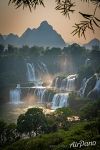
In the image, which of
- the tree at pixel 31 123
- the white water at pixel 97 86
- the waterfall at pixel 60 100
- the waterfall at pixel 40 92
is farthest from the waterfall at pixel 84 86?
the tree at pixel 31 123

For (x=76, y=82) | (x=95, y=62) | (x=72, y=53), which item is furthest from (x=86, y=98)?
(x=72, y=53)

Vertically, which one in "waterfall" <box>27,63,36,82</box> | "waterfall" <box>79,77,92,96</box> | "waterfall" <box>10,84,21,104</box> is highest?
"waterfall" <box>27,63,36,82</box>

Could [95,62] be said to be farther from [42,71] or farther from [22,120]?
[22,120]

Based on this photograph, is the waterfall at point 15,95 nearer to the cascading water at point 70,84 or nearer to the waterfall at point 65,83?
the waterfall at point 65,83

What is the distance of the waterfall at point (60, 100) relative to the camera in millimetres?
18044

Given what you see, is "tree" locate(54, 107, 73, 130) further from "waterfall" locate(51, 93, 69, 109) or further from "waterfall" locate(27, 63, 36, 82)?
"waterfall" locate(27, 63, 36, 82)

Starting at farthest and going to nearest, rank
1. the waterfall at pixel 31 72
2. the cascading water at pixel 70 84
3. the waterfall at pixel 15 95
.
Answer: the waterfall at pixel 31 72, the waterfall at pixel 15 95, the cascading water at pixel 70 84

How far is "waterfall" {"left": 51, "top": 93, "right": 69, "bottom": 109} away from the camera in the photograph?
18.0 meters

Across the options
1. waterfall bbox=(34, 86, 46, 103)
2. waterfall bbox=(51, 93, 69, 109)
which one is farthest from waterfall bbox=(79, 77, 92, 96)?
waterfall bbox=(34, 86, 46, 103)

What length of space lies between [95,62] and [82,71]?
66.3 inches

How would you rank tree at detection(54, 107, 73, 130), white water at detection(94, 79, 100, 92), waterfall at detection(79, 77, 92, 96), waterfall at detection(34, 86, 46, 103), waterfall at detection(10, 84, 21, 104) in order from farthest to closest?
waterfall at detection(10, 84, 21, 104) → waterfall at detection(34, 86, 46, 103) → waterfall at detection(79, 77, 92, 96) → white water at detection(94, 79, 100, 92) → tree at detection(54, 107, 73, 130)

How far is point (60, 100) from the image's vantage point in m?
18.6

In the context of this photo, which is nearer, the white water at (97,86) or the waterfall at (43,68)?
the white water at (97,86)

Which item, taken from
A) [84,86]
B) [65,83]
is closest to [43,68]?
[65,83]
